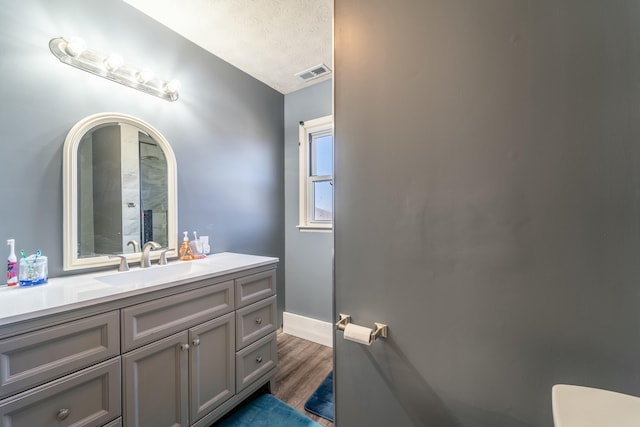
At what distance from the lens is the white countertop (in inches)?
32.6

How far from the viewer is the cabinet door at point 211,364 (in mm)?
1258

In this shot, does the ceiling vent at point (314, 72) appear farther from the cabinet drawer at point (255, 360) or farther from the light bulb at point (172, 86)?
the cabinet drawer at point (255, 360)

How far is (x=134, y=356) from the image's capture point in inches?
41.0

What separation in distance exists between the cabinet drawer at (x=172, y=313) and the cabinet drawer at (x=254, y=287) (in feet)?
0.21

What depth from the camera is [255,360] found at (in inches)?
62.7

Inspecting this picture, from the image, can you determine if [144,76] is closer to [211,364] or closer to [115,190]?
[115,190]

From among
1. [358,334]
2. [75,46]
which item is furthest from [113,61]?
[358,334]

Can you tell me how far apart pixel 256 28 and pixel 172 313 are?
1881mm

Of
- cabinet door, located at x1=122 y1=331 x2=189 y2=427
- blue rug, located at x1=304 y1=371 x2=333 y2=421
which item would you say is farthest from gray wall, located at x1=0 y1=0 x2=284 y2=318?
blue rug, located at x1=304 y1=371 x2=333 y2=421

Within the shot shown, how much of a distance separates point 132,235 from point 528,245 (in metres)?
1.97

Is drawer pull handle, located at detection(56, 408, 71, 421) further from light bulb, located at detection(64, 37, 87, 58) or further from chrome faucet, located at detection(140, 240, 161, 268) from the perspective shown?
light bulb, located at detection(64, 37, 87, 58)

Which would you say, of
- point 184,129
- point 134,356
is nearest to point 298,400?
point 134,356

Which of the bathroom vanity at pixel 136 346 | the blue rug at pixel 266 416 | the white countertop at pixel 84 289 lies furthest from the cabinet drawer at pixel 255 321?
the blue rug at pixel 266 416

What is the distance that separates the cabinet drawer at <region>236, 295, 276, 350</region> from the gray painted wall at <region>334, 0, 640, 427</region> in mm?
799
